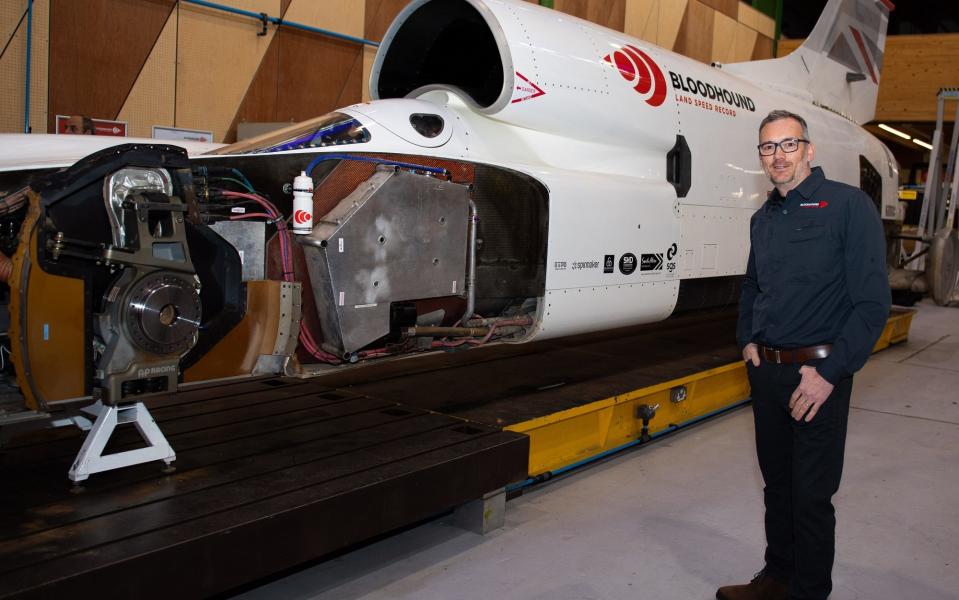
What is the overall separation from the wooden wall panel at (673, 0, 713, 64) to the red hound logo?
11496 mm

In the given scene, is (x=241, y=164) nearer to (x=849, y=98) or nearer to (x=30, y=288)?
(x=30, y=288)

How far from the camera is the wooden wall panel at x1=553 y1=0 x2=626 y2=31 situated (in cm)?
1318

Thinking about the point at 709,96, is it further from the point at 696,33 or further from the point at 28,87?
the point at 696,33

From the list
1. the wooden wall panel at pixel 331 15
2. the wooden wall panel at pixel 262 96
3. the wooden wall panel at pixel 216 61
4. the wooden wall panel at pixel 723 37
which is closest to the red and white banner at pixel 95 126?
the wooden wall panel at pixel 216 61

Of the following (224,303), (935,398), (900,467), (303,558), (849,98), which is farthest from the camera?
(849,98)

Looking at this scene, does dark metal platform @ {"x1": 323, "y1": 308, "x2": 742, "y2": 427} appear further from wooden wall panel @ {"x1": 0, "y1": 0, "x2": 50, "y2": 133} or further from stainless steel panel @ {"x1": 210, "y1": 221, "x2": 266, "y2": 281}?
wooden wall panel @ {"x1": 0, "y1": 0, "x2": 50, "y2": 133}

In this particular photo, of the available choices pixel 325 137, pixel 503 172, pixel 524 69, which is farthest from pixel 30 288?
pixel 524 69

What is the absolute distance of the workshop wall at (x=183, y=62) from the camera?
23.1ft

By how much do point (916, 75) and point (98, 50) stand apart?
1417 centimetres

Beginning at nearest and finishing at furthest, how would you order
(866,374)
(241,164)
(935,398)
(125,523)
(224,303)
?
1. (125,523)
2. (224,303)
3. (241,164)
4. (935,398)
5. (866,374)

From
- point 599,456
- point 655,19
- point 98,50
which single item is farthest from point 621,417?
point 655,19

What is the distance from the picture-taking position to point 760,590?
3082mm

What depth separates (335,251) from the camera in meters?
3.36

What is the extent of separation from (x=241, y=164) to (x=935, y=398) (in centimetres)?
627
